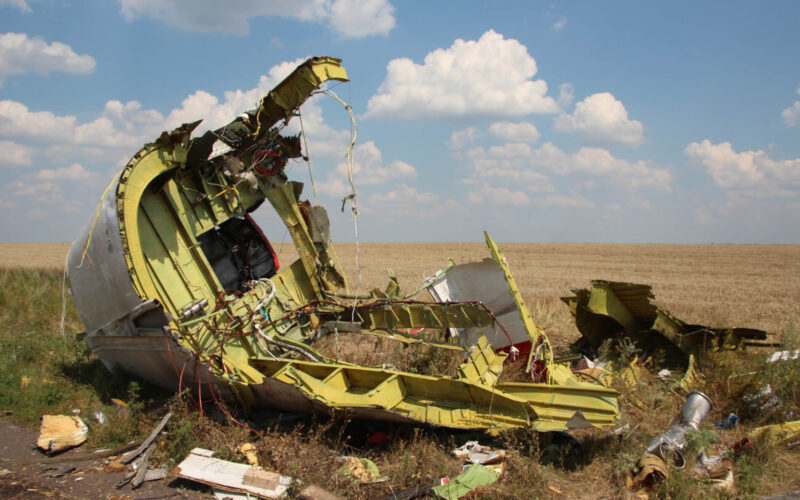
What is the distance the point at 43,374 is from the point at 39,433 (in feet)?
6.02

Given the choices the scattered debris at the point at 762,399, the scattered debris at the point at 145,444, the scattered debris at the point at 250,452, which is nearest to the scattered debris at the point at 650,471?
the scattered debris at the point at 762,399

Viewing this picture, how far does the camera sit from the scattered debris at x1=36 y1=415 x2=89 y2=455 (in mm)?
5492

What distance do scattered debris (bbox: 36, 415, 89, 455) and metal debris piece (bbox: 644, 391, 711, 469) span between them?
592cm

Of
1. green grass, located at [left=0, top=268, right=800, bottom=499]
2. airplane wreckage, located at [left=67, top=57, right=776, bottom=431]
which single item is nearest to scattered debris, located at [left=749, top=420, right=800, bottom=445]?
green grass, located at [left=0, top=268, right=800, bottom=499]

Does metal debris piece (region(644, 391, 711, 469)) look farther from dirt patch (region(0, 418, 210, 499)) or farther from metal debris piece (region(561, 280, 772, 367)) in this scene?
dirt patch (region(0, 418, 210, 499))

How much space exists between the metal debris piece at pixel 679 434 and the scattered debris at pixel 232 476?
316 cm

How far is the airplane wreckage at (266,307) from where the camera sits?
4746 millimetres

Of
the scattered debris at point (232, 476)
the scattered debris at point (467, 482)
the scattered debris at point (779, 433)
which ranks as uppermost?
the scattered debris at point (779, 433)

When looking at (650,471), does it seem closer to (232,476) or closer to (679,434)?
(679,434)

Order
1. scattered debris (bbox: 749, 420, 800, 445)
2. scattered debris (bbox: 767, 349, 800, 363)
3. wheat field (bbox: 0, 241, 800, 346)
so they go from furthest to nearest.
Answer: wheat field (bbox: 0, 241, 800, 346) → scattered debris (bbox: 767, 349, 800, 363) → scattered debris (bbox: 749, 420, 800, 445)

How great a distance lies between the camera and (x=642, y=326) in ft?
23.4

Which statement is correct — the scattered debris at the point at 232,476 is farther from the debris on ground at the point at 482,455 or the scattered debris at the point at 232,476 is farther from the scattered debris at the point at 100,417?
the scattered debris at the point at 100,417

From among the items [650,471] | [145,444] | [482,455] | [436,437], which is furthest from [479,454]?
[145,444]

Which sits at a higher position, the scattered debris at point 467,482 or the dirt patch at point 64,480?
the scattered debris at point 467,482
